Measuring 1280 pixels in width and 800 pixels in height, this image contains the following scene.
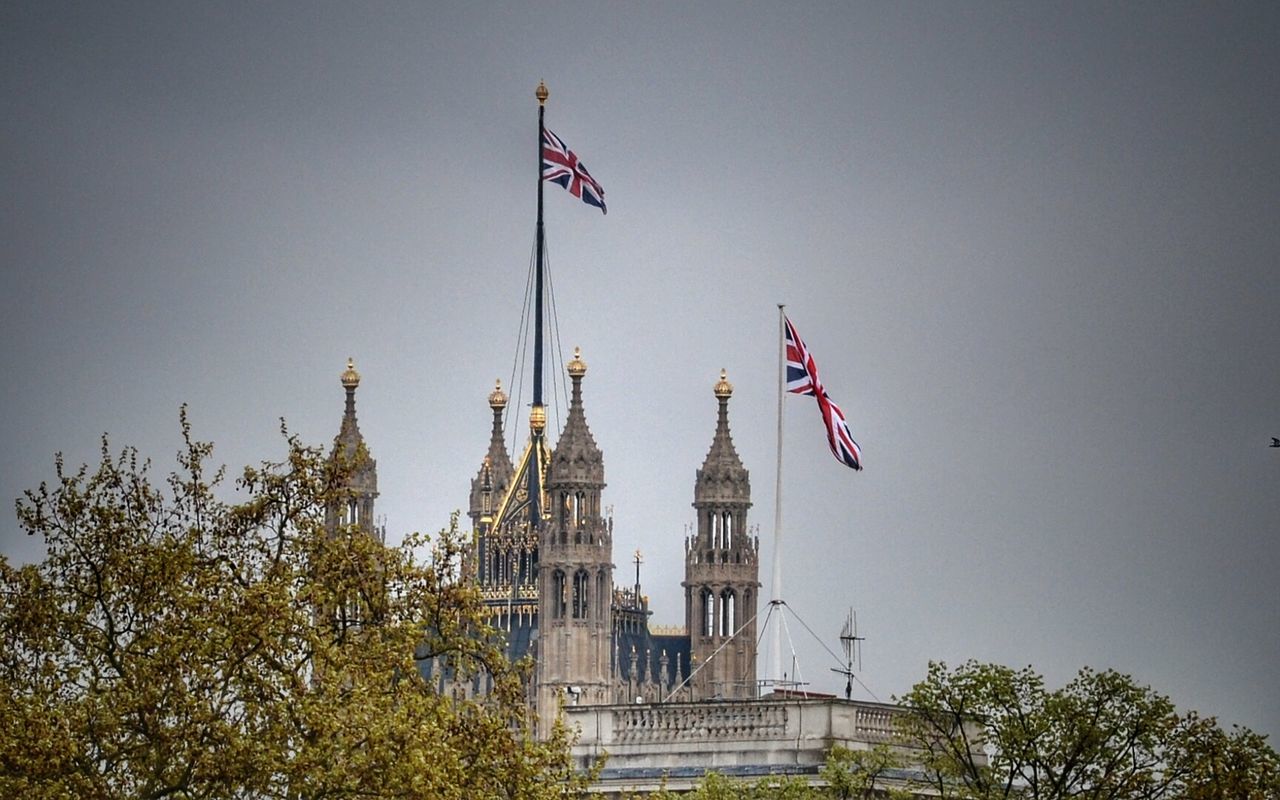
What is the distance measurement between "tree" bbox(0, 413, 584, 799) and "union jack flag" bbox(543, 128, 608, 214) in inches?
3958

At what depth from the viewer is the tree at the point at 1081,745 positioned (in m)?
95.1

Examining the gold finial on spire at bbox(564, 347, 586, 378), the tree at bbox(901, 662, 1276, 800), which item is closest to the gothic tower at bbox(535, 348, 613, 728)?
the gold finial on spire at bbox(564, 347, 586, 378)

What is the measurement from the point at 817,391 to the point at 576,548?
67.9 m

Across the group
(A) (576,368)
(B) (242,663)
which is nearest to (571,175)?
(A) (576,368)

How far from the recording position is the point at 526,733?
83875 mm

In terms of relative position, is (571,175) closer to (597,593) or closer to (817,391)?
(597,593)

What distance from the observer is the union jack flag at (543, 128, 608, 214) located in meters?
186

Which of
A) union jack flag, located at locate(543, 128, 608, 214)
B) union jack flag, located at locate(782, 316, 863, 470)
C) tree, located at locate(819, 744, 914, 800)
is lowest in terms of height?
tree, located at locate(819, 744, 914, 800)

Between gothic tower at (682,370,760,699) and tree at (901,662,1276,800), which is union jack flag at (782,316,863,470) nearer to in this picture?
tree at (901,662,1276,800)

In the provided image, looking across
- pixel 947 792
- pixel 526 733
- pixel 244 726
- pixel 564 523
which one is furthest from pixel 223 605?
pixel 564 523

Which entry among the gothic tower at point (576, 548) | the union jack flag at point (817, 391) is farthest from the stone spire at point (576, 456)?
the union jack flag at point (817, 391)

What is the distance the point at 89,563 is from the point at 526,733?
367 inches

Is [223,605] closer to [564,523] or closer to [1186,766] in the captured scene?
[1186,766]

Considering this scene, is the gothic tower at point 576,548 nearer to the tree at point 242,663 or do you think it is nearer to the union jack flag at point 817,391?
the union jack flag at point 817,391
